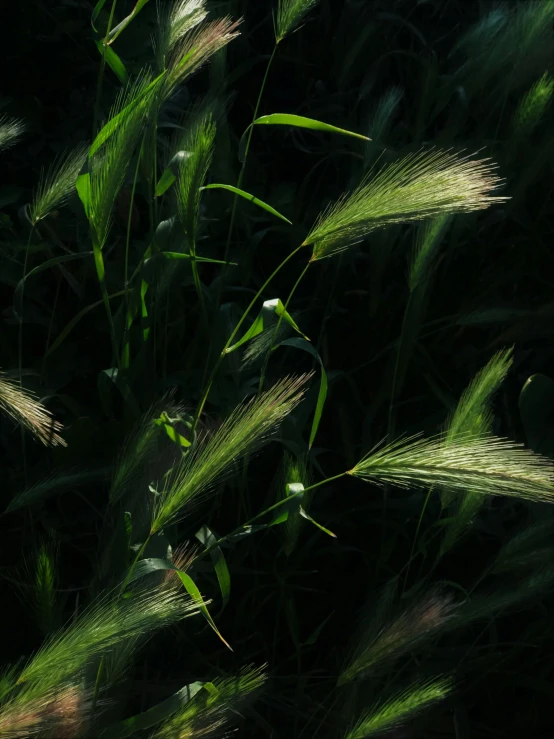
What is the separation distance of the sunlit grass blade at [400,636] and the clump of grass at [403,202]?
1.19 ft

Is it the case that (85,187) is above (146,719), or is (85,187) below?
above

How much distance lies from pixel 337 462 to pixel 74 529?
1.10 feet

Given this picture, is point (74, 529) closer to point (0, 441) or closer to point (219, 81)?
point (0, 441)

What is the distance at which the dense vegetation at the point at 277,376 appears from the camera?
810 millimetres

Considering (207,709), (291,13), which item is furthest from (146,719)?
(291,13)

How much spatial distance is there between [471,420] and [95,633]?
44 cm

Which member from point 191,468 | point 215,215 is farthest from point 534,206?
point 191,468

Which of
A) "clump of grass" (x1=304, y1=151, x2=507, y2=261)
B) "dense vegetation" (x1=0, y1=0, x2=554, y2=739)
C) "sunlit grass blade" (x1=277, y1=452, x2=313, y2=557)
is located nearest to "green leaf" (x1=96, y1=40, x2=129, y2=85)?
"dense vegetation" (x1=0, y1=0, x2=554, y2=739)

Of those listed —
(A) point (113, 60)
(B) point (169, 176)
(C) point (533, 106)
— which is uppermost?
(A) point (113, 60)

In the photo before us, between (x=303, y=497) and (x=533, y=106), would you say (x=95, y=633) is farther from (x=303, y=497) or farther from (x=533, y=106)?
(x=533, y=106)

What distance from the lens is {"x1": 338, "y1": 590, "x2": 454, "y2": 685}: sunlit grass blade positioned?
2.85ft

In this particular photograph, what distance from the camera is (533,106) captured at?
1.12 meters

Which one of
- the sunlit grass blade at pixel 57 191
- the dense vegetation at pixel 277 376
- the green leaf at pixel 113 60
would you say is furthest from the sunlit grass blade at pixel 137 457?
the green leaf at pixel 113 60

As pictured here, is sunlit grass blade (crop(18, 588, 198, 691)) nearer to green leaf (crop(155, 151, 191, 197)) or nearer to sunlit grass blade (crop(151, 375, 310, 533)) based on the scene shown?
sunlit grass blade (crop(151, 375, 310, 533))
